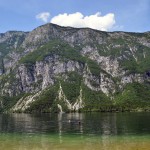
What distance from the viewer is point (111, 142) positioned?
4129 inches

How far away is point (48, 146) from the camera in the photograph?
97.8 m

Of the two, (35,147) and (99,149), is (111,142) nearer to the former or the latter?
(99,149)

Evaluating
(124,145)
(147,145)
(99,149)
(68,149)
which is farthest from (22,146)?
(147,145)

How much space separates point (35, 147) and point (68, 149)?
491 inches

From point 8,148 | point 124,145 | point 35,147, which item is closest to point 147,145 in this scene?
point 124,145

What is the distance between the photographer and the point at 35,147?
9719cm

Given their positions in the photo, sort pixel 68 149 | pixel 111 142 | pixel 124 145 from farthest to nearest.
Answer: pixel 111 142 < pixel 124 145 < pixel 68 149

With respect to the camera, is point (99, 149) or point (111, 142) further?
point (111, 142)

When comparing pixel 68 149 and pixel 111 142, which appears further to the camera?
pixel 111 142

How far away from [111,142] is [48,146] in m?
20.5

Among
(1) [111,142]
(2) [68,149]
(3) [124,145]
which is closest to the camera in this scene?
(2) [68,149]

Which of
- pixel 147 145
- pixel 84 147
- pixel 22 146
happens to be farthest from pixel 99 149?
pixel 22 146

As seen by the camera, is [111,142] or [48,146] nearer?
[48,146]

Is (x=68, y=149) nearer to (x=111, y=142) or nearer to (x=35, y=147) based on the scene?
Result: (x=35, y=147)
